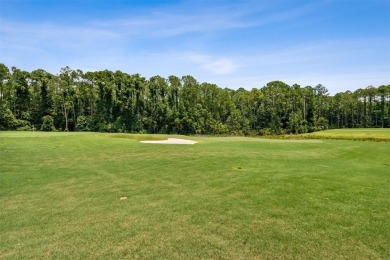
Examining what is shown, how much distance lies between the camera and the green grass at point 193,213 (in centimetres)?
531

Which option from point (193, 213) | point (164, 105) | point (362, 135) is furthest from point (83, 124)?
point (193, 213)

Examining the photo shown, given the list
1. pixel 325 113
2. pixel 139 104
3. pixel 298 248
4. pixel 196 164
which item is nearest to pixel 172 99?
pixel 139 104

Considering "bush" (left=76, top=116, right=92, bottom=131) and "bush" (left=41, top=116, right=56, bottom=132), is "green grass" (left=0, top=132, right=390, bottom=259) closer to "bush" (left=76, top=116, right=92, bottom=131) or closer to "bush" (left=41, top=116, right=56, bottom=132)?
"bush" (left=41, top=116, right=56, bottom=132)

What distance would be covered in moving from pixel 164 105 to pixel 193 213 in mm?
60776

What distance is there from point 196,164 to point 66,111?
59.0m

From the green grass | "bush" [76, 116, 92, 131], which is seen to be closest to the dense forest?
"bush" [76, 116, 92, 131]

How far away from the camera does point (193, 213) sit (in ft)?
23.4

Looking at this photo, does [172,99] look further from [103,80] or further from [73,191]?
[73,191]

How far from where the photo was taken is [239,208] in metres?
7.44

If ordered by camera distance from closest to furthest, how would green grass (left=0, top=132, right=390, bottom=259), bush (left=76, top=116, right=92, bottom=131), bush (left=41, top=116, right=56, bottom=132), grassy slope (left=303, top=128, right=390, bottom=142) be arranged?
green grass (left=0, top=132, right=390, bottom=259) < grassy slope (left=303, top=128, right=390, bottom=142) < bush (left=41, top=116, right=56, bottom=132) < bush (left=76, top=116, right=92, bottom=131)

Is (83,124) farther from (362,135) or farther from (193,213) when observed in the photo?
(193,213)

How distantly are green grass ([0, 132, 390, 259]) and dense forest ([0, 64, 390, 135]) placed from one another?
53.2 m

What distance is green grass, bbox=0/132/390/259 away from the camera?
531cm

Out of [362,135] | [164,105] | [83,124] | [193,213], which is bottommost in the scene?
[193,213]
